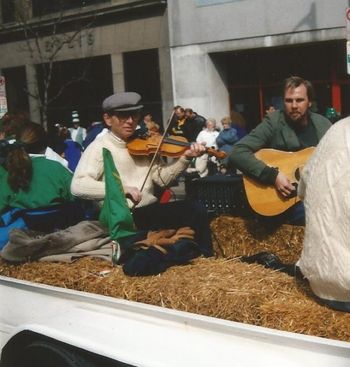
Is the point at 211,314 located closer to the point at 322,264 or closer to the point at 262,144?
the point at 322,264

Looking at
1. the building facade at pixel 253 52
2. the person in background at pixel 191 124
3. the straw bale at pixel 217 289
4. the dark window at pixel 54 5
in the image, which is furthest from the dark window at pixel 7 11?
the straw bale at pixel 217 289

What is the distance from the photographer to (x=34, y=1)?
19.4m

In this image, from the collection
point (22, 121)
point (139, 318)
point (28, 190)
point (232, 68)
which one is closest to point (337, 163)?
point (139, 318)

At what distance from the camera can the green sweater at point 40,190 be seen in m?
4.20

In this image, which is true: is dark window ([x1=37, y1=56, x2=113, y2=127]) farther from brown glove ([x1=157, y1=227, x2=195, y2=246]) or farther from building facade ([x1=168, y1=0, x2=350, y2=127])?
brown glove ([x1=157, y1=227, x2=195, y2=246])

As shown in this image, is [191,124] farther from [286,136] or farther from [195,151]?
[195,151]

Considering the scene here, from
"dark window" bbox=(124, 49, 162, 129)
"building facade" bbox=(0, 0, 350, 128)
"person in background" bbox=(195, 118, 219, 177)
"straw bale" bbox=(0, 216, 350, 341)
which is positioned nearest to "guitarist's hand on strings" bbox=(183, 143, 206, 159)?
"straw bale" bbox=(0, 216, 350, 341)

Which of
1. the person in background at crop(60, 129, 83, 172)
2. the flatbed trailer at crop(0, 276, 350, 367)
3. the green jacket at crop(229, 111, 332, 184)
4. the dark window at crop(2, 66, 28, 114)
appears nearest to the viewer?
the flatbed trailer at crop(0, 276, 350, 367)

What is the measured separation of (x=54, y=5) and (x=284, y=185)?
16070 mm

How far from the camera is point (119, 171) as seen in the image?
4.14 metres

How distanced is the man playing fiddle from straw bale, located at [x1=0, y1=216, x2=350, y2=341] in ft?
1.52

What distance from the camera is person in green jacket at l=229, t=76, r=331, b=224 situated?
4258mm

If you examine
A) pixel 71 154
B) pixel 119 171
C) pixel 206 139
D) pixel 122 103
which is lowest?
pixel 206 139

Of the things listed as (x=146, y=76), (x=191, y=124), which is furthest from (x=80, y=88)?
(x=191, y=124)
